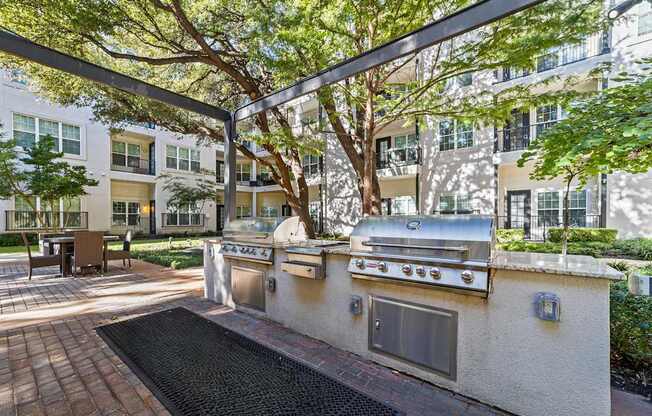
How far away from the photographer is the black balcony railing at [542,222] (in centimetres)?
1146

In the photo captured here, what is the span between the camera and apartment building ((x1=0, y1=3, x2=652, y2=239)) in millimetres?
10477

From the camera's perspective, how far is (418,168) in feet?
46.4

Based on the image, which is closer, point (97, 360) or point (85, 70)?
point (97, 360)

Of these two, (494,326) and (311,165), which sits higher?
(311,165)

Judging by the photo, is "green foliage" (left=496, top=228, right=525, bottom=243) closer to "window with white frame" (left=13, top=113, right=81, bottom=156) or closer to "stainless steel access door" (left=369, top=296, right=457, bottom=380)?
"stainless steel access door" (left=369, top=296, right=457, bottom=380)

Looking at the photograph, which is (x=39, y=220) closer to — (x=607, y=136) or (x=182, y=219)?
(x=182, y=219)

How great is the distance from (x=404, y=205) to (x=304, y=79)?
1214 centimetres

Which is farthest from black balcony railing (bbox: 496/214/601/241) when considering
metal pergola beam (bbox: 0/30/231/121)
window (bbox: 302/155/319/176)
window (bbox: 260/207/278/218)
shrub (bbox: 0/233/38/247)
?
shrub (bbox: 0/233/38/247)

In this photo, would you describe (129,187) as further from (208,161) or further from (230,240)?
(230,240)

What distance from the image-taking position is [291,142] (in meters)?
7.79

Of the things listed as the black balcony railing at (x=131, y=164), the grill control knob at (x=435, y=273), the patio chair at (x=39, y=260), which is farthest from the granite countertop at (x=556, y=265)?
the black balcony railing at (x=131, y=164)

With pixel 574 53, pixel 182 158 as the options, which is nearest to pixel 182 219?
pixel 182 158

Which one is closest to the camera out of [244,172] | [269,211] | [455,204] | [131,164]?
[455,204]

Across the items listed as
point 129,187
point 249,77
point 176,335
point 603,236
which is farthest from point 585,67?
point 129,187
